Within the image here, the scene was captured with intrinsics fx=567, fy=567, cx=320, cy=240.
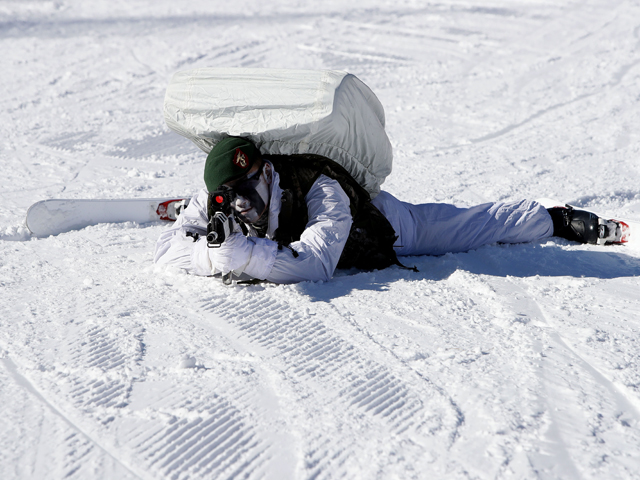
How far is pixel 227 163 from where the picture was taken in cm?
232

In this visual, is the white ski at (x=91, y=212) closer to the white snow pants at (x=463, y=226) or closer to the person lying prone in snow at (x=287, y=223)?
the person lying prone in snow at (x=287, y=223)

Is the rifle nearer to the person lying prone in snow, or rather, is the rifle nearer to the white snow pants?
the person lying prone in snow

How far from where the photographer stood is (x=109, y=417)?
1.63 metres

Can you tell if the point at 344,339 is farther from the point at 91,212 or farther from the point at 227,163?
the point at 91,212

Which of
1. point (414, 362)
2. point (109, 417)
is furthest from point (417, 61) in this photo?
point (109, 417)

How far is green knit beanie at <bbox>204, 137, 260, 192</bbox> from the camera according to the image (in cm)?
232

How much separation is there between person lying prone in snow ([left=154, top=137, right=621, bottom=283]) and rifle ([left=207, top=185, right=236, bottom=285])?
3cm

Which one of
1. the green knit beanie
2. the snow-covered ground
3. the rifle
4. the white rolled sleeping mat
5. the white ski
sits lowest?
the white ski

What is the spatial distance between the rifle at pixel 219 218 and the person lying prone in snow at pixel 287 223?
1.2 inches

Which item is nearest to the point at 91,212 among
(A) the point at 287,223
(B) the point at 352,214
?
(A) the point at 287,223

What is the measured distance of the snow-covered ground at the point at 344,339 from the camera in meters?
1.50

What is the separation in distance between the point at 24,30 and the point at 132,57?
2.46 m

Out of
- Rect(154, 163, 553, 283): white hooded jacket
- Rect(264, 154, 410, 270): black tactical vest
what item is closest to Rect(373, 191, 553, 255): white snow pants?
Rect(154, 163, 553, 283): white hooded jacket

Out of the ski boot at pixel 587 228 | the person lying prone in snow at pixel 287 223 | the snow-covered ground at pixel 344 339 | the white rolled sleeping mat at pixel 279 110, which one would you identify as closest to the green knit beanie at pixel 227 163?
the person lying prone in snow at pixel 287 223
